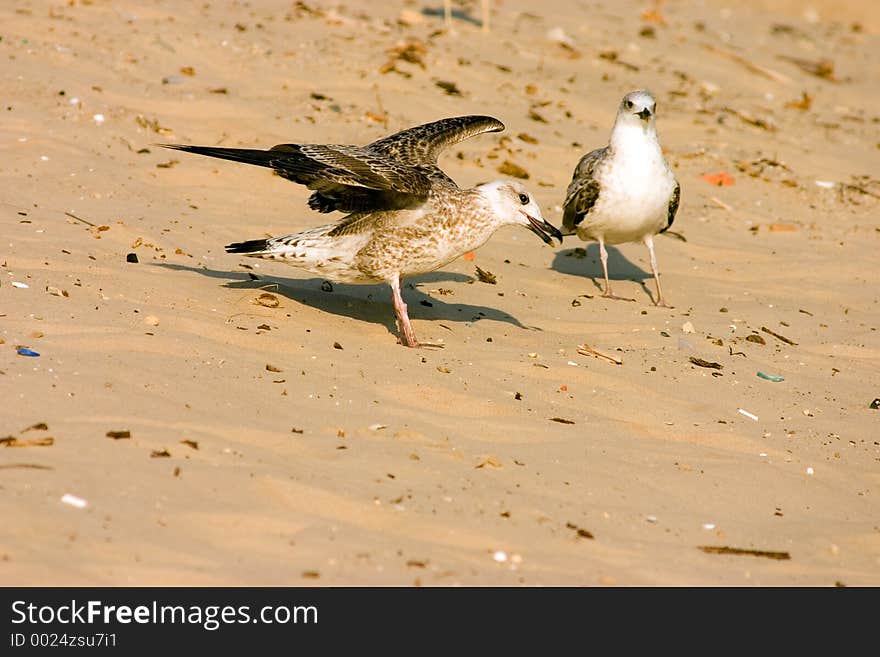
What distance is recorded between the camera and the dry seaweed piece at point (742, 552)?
4371 millimetres

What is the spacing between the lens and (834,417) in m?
6.11

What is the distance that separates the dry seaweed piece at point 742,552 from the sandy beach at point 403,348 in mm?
20

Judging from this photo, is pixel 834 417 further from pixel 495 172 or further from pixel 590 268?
pixel 495 172

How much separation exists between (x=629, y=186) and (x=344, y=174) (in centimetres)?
264

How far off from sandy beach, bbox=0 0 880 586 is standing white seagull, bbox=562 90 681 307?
481 millimetres

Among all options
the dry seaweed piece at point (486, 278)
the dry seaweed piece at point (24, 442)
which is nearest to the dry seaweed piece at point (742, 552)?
the dry seaweed piece at point (24, 442)

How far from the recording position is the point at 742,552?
439 centimetres

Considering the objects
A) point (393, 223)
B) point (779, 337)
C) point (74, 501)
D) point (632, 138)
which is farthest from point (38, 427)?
point (632, 138)

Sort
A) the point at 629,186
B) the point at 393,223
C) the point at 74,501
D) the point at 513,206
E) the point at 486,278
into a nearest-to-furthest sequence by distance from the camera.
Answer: the point at 74,501
the point at 393,223
the point at 513,206
the point at 486,278
the point at 629,186

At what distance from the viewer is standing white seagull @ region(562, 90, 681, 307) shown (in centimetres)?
814

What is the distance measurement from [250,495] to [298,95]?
6.95 metres

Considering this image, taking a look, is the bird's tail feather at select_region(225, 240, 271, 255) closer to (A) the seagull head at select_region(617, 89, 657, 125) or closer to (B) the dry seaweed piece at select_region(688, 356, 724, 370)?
(B) the dry seaweed piece at select_region(688, 356, 724, 370)

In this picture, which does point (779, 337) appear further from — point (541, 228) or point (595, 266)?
point (595, 266)

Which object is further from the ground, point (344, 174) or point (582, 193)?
point (344, 174)
